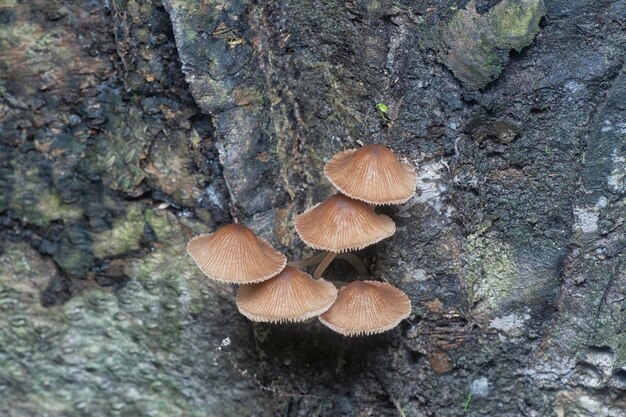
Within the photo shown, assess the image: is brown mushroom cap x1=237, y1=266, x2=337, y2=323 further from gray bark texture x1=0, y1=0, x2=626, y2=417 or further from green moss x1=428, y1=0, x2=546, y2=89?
green moss x1=428, y1=0, x2=546, y2=89

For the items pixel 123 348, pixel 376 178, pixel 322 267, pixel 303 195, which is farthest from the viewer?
pixel 123 348

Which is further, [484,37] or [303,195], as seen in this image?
[303,195]

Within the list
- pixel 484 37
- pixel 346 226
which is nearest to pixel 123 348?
pixel 346 226

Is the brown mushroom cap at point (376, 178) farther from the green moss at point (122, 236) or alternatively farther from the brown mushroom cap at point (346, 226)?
the green moss at point (122, 236)

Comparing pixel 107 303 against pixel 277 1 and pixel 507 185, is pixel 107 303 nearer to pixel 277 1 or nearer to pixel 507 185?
pixel 277 1

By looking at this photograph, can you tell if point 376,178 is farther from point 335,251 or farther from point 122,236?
point 122,236

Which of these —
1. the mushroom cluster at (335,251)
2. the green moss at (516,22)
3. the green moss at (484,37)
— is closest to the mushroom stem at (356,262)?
the mushroom cluster at (335,251)
